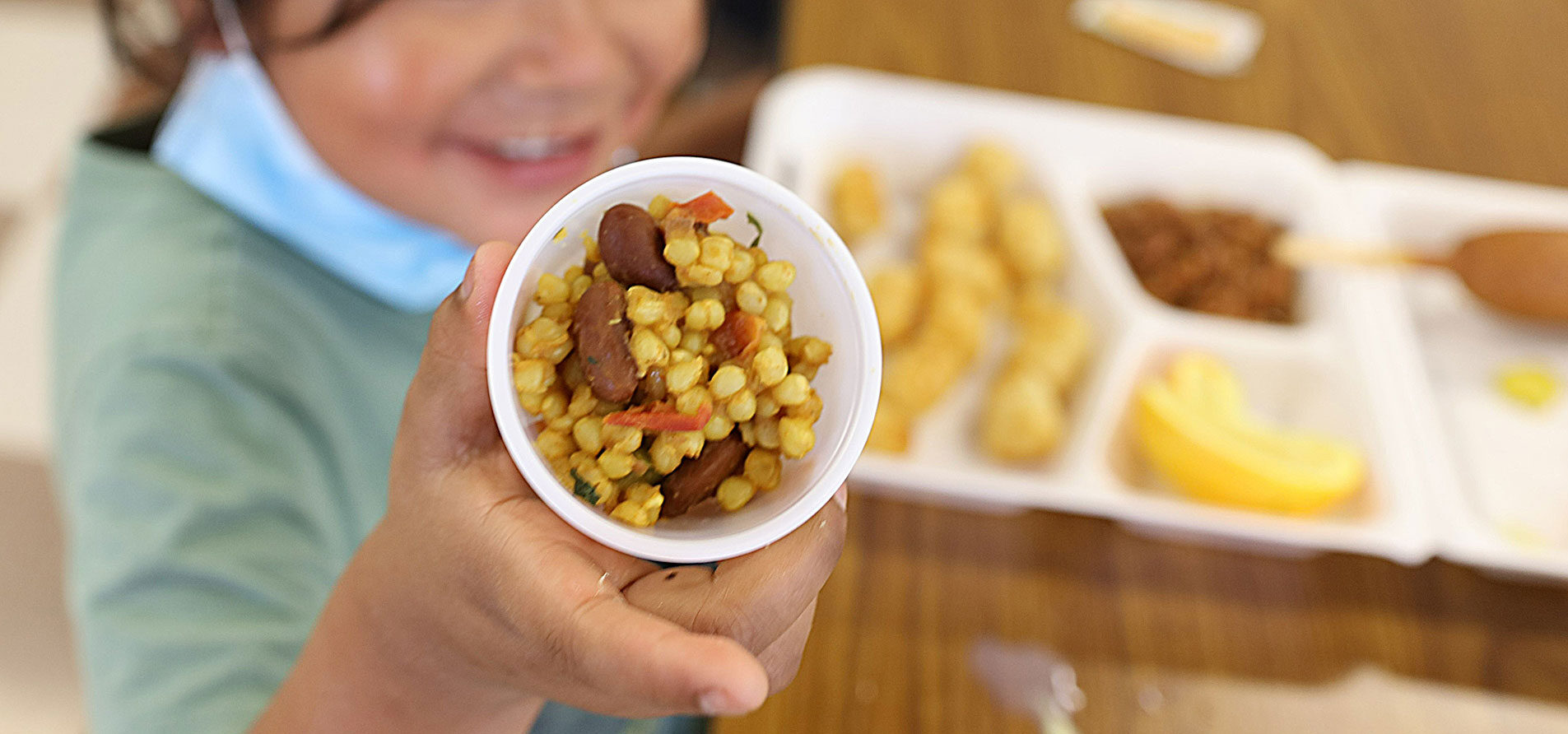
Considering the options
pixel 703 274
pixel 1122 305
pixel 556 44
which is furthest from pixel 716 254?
pixel 1122 305

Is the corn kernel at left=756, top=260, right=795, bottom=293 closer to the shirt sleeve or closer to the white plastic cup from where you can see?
the white plastic cup

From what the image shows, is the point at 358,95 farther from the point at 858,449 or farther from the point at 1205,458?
the point at 1205,458

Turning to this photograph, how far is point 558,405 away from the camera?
0.49m

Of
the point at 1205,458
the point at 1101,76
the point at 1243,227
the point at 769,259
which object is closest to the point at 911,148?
the point at 1101,76

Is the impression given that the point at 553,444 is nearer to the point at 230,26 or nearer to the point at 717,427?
the point at 717,427

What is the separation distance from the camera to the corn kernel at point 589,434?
48cm

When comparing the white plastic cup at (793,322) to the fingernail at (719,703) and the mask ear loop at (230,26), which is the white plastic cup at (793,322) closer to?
the fingernail at (719,703)

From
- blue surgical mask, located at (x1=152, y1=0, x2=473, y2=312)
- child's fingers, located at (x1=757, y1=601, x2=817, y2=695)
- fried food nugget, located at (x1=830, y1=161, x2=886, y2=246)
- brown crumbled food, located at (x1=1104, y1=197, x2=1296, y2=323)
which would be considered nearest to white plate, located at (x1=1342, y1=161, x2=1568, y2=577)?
brown crumbled food, located at (x1=1104, y1=197, x2=1296, y2=323)

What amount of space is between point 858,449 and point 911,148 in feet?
3.19

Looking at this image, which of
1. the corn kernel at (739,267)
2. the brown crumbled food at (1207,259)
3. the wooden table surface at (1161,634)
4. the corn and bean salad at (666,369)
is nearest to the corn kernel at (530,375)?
the corn and bean salad at (666,369)

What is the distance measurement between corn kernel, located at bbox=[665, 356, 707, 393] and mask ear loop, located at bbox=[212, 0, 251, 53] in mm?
718

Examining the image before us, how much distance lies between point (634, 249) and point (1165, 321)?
83 cm

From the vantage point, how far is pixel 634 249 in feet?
1.58

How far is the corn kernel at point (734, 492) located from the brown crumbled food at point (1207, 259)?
87 cm
